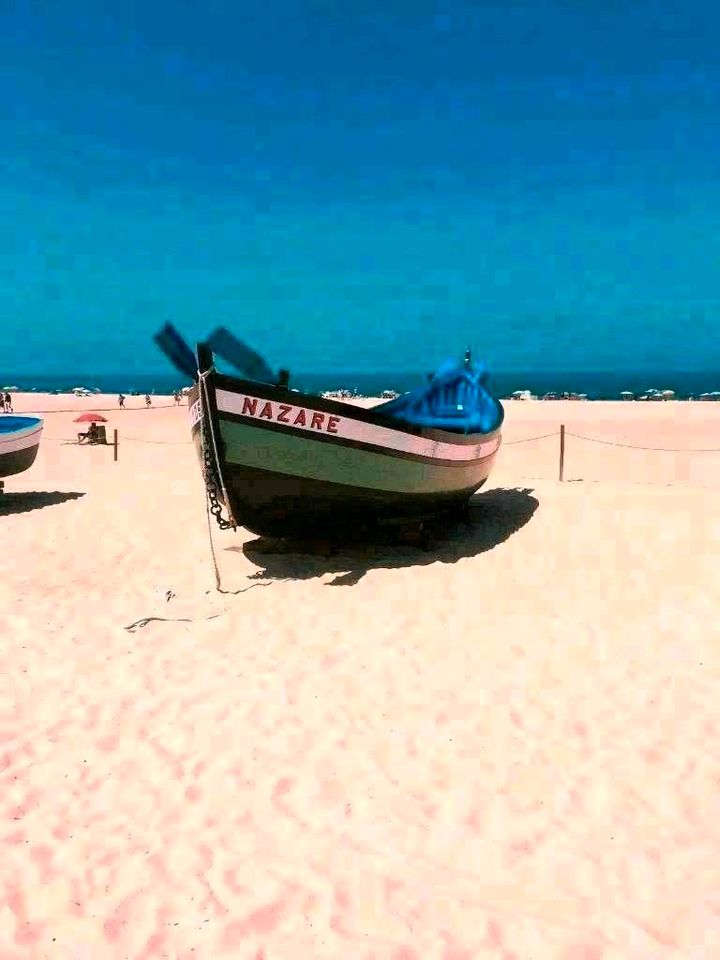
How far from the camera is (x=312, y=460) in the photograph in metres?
7.72

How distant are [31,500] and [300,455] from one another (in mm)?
6908

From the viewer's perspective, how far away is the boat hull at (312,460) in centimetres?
741

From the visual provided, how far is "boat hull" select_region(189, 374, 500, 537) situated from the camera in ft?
24.3

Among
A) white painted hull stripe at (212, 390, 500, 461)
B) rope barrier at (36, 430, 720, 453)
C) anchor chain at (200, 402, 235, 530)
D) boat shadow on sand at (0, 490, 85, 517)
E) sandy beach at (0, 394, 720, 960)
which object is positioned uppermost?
white painted hull stripe at (212, 390, 500, 461)

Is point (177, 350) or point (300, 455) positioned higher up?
point (177, 350)

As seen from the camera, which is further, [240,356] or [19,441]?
[19,441]

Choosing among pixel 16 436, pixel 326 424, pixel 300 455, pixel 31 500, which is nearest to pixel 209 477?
pixel 300 455

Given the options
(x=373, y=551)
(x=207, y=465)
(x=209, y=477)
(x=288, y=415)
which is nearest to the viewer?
(x=288, y=415)

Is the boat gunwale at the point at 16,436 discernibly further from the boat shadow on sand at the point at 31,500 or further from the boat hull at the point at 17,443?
the boat shadow on sand at the point at 31,500

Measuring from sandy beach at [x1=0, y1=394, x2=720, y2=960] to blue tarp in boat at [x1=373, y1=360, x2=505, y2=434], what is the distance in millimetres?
2599

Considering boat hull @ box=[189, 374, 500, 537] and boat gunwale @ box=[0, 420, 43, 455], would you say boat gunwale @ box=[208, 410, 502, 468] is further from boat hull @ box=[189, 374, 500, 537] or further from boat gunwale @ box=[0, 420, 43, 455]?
boat gunwale @ box=[0, 420, 43, 455]

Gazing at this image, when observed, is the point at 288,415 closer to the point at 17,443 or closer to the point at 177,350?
the point at 177,350

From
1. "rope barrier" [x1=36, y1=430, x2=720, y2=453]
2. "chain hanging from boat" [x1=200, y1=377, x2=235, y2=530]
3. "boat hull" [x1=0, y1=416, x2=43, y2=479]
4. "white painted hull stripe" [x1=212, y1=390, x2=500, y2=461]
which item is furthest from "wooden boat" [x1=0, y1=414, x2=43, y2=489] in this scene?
"rope barrier" [x1=36, y1=430, x2=720, y2=453]

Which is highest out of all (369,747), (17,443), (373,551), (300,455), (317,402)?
(317,402)
